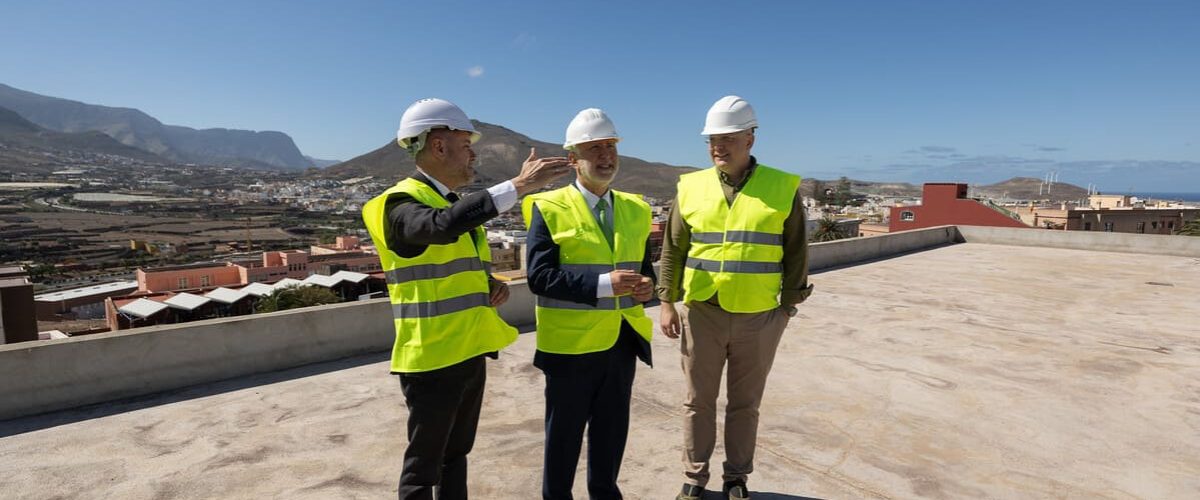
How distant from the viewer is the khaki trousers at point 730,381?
2.44 metres

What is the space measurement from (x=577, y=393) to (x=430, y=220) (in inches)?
33.5

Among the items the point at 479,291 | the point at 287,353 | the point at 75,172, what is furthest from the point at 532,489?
the point at 75,172

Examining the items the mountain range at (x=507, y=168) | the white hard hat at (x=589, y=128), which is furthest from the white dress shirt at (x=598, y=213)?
the mountain range at (x=507, y=168)

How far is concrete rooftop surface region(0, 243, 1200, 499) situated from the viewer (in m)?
2.66

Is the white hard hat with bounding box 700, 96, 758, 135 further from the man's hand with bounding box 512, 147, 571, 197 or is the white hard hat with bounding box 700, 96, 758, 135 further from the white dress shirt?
the man's hand with bounding box 512, 147, 571, 197

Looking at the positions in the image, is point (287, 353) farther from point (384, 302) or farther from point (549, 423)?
point (549, 423)

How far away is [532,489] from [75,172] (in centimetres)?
23948

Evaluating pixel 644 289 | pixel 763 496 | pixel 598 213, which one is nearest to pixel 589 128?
pixel 598 213

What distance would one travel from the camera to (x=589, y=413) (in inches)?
87.0

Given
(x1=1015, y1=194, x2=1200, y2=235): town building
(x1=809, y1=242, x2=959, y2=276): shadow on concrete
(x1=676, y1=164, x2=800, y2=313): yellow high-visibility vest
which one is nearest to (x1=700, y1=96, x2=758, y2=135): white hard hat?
(x1=676, y1=164, x2=800, y2=313): yellow high-visibility vest

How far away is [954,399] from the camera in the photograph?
3.77m

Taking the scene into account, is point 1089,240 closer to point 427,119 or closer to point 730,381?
point 730,381

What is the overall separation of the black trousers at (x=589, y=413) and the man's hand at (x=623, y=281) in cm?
26

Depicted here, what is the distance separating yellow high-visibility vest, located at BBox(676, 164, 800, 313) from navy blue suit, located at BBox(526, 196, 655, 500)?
1.51 ft
